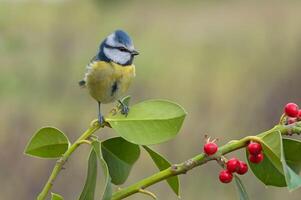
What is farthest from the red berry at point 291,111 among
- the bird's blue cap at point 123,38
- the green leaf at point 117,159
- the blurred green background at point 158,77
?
the blurred green background at point 158,77

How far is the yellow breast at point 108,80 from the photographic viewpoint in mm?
1796

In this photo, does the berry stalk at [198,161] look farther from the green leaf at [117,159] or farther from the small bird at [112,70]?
the small bird at [112,70]

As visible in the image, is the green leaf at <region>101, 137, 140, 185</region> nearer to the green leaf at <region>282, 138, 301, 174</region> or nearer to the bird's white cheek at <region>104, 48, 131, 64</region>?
the green leaf at <region>282, 138, 301, 174</region>

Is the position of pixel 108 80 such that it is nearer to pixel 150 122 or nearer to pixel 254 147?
pixel 150 122

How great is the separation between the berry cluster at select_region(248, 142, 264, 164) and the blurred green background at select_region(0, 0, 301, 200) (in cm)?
450

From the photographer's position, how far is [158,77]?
8.84 m

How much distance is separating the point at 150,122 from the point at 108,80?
815 mm

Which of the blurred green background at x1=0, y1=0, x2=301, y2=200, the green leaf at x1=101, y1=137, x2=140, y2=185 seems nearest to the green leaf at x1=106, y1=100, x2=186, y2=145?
the green leaf at x1=101, y1=137, x2=140, y2=185

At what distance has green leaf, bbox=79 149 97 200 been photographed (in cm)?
98

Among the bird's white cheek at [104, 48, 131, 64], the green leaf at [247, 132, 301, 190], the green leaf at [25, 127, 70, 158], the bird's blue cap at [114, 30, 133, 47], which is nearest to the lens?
the green leaf at [247, 132, 301, 190]

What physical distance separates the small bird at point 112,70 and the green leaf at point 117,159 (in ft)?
2.16

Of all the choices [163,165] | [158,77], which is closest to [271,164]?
[163,165]

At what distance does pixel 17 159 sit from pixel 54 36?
2864 mm

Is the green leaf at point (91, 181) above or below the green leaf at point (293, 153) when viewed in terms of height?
below
